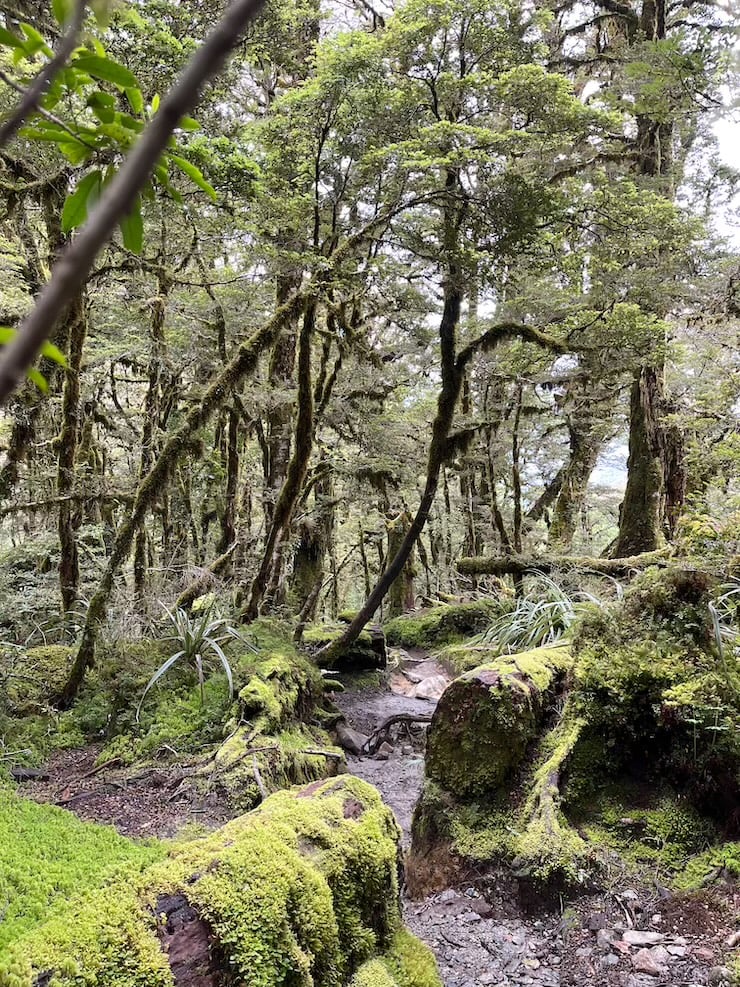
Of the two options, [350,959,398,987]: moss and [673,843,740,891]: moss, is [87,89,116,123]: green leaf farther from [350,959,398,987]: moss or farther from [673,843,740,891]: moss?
[673,843,740,891]: moss

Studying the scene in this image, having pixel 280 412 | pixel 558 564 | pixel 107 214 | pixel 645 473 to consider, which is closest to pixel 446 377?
pixel 558 564

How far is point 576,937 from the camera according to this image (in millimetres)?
3348

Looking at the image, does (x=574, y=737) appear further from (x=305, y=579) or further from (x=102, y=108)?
(x=305, y=579)

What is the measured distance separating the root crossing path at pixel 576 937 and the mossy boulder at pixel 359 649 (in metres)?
5.58

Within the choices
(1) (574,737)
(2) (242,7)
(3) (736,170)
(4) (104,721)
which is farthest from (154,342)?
(3) (736,170)

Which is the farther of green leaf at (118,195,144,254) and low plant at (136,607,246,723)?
low plant at (136,607,246,723)

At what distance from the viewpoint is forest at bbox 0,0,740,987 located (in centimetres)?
230

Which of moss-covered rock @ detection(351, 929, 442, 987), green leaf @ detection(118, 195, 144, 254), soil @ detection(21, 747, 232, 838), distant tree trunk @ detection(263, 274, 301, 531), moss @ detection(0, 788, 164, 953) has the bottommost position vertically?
moss-covered rock @ detection(351, 929, 442, 987)

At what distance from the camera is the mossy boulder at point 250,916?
1966 millimetres

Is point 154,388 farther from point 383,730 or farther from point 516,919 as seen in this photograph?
point 516,919

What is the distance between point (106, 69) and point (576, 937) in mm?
4131

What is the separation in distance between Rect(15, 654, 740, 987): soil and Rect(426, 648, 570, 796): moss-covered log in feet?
2.12

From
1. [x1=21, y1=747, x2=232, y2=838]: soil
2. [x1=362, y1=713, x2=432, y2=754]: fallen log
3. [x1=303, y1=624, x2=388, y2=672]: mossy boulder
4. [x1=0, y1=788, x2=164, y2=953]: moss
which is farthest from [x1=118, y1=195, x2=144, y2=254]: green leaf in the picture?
[x1=303, y1=624, x2=388, y2=672]: mossy boulder

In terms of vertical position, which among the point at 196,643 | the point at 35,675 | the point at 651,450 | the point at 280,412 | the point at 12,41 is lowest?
the point at 35,675
